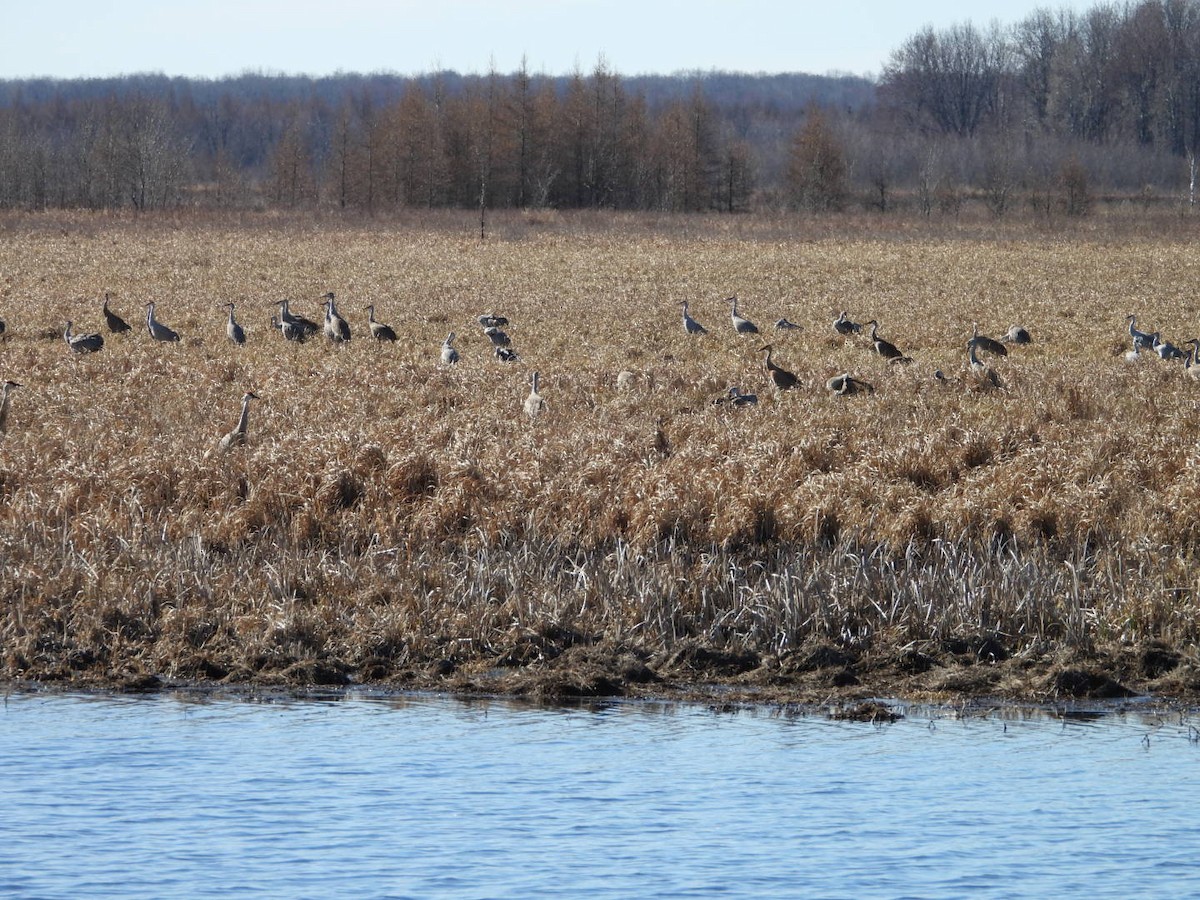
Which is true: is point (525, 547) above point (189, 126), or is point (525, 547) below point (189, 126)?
below

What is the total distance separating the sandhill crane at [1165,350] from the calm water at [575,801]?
1284 centimetres

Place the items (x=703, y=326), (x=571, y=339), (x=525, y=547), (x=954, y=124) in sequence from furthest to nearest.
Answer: (x=954, y=124) < (x=703, y=326) < (x=571, y=339) < (x=525, y=547)

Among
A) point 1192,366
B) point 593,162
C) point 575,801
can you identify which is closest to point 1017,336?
point 1192,366

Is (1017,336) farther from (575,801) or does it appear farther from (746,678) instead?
(575,801)

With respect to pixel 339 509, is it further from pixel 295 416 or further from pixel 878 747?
pixel 878 747

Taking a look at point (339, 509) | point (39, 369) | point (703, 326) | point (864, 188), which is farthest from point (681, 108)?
point (339, 509)

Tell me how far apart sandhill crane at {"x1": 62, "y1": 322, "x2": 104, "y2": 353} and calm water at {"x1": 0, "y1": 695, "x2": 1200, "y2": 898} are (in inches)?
471

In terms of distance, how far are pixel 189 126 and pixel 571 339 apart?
423ft

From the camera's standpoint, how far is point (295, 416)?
13.4m

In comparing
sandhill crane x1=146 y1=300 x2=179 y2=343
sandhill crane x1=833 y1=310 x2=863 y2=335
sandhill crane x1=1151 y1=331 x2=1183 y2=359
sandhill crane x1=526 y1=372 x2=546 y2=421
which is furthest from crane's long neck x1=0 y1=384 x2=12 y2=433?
sandhill crane x1=1151 y1=331 x2=1183 y2=359

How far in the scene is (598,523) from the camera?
32.6ft

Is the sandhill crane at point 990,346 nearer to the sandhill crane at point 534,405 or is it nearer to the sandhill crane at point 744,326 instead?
the sandhill crane at point 744,326

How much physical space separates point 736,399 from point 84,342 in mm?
8722

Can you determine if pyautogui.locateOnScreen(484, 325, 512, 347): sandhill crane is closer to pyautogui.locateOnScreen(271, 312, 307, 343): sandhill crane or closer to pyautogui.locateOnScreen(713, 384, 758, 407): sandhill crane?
pyautogui.locateOnScreen(271, 312, 307, 343): sandhill crane
